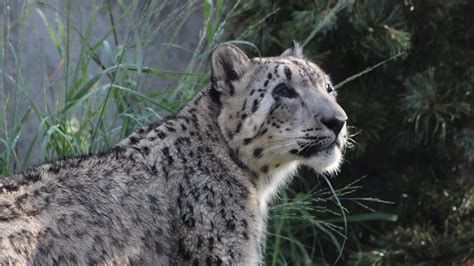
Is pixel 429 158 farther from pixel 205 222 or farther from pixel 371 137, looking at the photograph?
pixel 205 222

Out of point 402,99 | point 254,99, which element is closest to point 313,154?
point 254,99

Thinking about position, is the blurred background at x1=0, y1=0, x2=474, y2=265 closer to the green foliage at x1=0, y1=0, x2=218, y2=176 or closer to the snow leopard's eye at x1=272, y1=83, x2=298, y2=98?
the green foliage at x1=0, y1=0, x2=218, y2=176

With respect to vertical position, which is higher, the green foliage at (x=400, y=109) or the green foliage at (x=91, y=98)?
the green foliage at (x=91, y=98)

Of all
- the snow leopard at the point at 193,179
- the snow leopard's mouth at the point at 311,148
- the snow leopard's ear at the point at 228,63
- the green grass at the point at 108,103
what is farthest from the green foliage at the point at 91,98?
the snow leopard's mouth at the point at 311,148

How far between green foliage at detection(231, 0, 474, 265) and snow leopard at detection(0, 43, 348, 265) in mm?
1560

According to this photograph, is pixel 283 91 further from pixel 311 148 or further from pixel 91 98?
pixel 91 98

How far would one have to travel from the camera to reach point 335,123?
552 cm

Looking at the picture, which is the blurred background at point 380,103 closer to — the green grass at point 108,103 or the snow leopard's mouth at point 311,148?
the green grass at point 108,103

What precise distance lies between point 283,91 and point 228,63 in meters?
0.36

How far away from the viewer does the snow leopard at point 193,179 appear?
4.69 metres

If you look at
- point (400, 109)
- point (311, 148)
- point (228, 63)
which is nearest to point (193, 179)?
point (311, 148)

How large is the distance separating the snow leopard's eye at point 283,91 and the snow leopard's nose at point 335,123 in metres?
0.24

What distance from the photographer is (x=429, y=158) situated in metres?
7.93

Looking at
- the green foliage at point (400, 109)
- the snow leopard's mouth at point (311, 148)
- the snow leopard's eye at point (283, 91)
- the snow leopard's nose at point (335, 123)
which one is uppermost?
the snow leopard's eye at point (283, 91)
